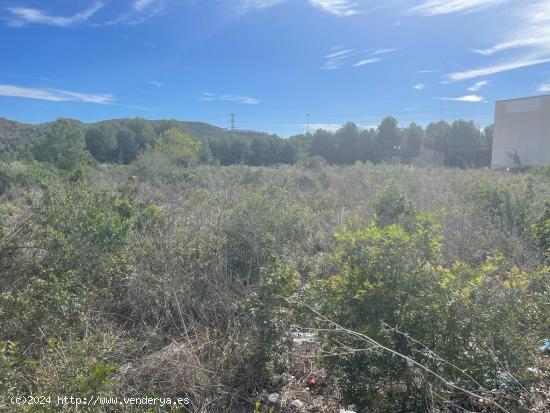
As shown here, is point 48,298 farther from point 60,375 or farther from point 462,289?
point 462,289

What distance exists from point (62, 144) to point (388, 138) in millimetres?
34423

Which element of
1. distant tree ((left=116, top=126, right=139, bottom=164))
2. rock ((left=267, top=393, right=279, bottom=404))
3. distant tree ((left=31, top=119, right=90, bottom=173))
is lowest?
rock ((left=267, top=393, right=279, bottom=404))

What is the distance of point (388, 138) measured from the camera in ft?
141

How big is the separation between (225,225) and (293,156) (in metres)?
37.1

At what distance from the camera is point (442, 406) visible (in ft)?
7.73

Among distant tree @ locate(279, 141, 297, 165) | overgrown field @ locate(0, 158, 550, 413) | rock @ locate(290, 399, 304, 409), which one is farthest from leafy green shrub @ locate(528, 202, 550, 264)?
distant tree @ locate(279, 141, 297, 165)

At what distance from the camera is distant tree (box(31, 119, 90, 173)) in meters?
16.2

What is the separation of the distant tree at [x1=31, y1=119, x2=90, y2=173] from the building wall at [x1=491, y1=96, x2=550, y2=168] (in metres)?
34.3

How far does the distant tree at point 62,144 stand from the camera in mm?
16219

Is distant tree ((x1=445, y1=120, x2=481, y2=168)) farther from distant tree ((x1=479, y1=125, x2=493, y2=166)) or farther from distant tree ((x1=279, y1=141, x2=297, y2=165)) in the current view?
distant tree ((x1=279, y1=141, x2=297, y2=165))

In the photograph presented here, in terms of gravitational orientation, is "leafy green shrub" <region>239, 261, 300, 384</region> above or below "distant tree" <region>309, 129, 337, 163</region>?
below

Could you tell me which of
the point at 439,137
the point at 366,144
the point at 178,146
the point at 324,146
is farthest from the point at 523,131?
the point at 178,146

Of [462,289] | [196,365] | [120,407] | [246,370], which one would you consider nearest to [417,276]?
[462,289]

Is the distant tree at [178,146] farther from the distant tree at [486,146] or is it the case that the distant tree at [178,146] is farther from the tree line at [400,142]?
the distant tree at [486,146]
